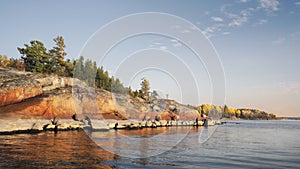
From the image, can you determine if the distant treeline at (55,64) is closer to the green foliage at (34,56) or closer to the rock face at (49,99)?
the green foliage at (34,56)

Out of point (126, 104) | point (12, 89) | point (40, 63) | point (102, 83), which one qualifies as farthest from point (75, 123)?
point (102, 83)

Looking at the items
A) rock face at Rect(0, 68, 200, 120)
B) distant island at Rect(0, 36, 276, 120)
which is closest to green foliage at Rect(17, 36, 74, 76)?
distant island at Rect(0, 36, 276, 120)

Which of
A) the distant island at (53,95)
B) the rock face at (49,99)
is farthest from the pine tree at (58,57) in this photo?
the rock face at (49,99)

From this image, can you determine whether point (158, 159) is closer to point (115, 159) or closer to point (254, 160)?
point (115, 159)

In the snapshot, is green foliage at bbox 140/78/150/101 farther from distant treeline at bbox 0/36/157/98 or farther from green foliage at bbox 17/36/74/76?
green foliage at bbox 17/36/74/76

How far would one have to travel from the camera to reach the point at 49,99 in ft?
191

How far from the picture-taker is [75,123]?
5728 centimetres

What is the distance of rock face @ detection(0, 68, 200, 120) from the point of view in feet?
172

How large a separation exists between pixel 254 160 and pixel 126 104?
70.5 meters

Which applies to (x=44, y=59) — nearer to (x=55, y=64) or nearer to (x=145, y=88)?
(x=55, y=64)

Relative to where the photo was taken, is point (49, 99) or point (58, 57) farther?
point (58, 57)

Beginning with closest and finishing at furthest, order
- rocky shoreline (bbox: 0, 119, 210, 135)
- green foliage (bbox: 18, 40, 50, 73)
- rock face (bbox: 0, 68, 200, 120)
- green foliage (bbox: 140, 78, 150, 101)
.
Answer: rocky shoreline (bbox: 0, 119, 210, 135)
rock face (bbox: 0, 68, 200, 120)
green foliage (bbox: 18, 40, 50, 73)
green foliage (bbox: 140, 78, 150, 101)

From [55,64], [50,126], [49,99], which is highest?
[55,64]

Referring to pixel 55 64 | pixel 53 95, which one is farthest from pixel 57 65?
pixel 53 95
